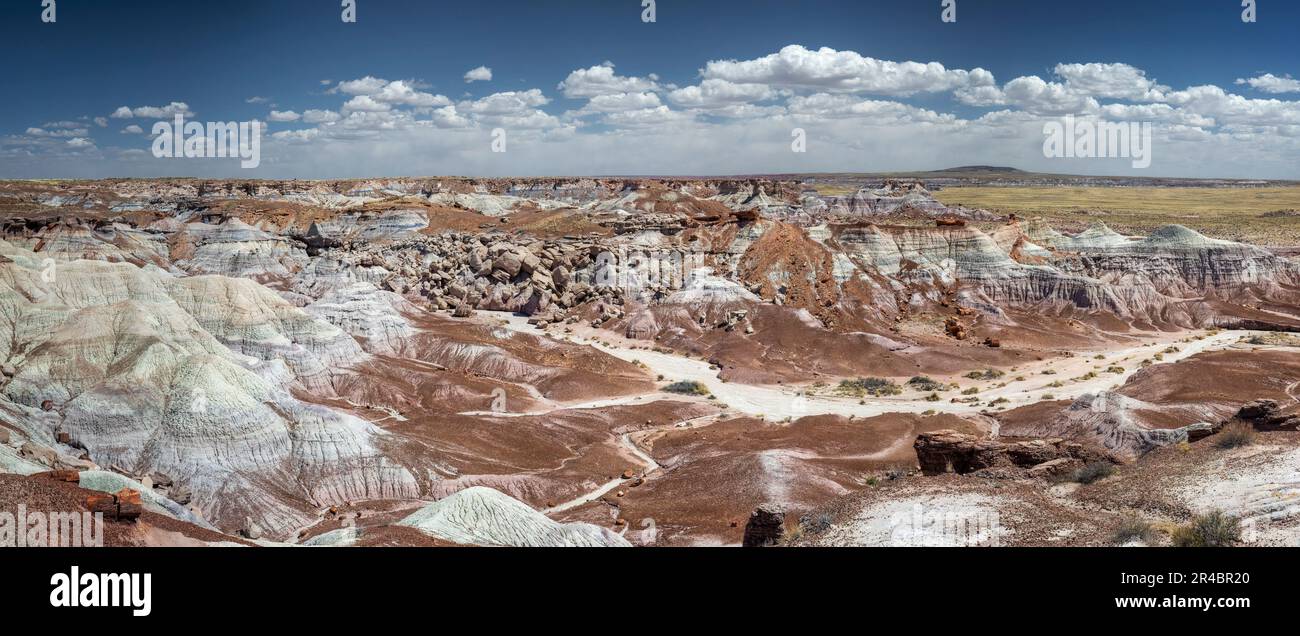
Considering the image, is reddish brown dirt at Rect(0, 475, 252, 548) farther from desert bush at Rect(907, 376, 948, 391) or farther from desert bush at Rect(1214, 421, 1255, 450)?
desert bush at Rect(907, 376, 948, 391)

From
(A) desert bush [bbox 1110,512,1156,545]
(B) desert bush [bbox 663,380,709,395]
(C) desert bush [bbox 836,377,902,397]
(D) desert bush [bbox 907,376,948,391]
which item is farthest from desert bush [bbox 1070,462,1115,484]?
(D) desert bush [bbox 907,376,948,391]

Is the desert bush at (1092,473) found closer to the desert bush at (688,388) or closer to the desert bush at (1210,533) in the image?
the desert bush at (1210,533)

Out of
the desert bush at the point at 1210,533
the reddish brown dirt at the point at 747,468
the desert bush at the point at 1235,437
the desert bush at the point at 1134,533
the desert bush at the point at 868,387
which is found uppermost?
the desert bush at the point at 1235,437

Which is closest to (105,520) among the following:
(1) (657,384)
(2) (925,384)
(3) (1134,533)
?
(3) (1134,533)

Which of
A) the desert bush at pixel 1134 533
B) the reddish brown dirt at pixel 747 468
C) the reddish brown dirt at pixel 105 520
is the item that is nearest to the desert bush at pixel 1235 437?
the desert bush at pixel 1134 533
